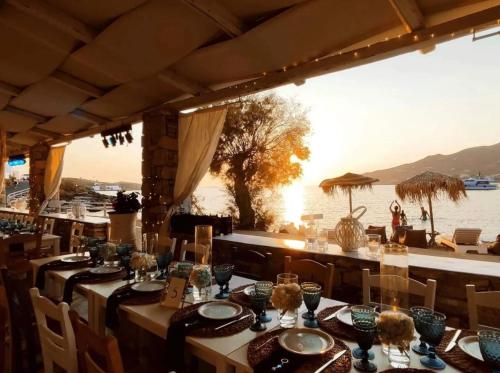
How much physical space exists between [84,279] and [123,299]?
1.85ft

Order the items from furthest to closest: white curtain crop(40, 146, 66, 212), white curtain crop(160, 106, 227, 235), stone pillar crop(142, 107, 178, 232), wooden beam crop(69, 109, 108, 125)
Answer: white curtain crop(40, 146, 66, 212) → wooden beam crop(69, 109, 108, 125) → stone pillar crop(142, 107, 178, 232) → white curtain crop(160, 106, 227, 235)

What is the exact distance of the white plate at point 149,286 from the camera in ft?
6.24

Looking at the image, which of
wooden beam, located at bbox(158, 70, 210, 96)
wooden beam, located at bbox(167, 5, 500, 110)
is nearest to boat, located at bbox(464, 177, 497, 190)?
wooden beam, located at bbox(167, 5, 500, 110)

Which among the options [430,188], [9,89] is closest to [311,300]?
[9,89]

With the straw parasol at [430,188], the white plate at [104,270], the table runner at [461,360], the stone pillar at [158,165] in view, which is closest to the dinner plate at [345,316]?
the table runner at [461,360]

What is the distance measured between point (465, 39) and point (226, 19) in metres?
1.71

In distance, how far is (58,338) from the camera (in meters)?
1.29

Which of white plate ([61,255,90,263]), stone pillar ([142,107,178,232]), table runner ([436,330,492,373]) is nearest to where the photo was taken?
table runner ([436,330,492,373])

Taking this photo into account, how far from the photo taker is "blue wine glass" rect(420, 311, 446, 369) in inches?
42.6

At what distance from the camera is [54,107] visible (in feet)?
16.3

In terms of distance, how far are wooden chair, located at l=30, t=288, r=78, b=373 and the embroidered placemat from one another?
40cm

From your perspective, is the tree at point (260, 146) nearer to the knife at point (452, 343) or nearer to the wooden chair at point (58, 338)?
the wooden chair at point (58, 338)

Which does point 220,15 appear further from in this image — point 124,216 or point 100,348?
point 124,216

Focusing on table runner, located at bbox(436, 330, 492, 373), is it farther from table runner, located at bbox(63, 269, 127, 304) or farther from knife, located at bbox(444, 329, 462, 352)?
table runner, located at bbox(63, 269, 127, 304)
